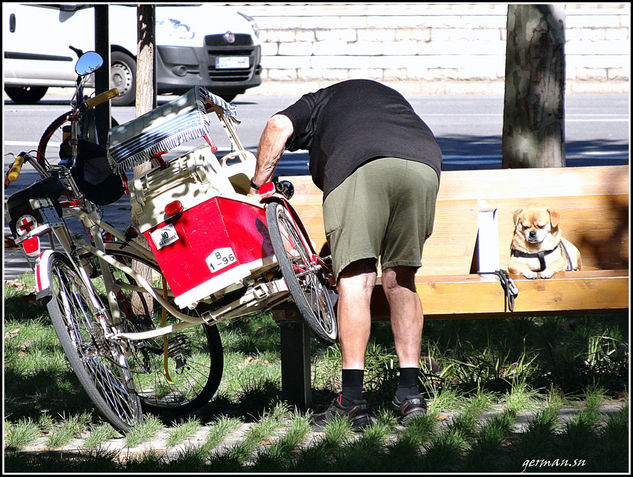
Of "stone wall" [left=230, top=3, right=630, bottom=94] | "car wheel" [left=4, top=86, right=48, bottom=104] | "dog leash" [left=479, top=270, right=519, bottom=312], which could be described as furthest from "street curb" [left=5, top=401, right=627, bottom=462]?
"stone wall" [left=230, top=3, right=630, bottom=94]

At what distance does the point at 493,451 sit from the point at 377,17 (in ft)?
53.6

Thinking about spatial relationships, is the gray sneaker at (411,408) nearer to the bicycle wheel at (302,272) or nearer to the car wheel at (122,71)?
the bicycle wheel at (302,272)

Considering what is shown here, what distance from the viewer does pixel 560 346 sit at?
5.06m

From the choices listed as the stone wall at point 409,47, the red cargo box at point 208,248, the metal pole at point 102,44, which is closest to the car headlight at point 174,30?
the stone wall at point 409,47

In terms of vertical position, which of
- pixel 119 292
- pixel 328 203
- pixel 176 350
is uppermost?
pixel 328 203

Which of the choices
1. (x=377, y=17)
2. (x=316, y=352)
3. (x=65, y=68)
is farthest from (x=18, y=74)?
(x=316, y=352)

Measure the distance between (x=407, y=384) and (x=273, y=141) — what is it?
1270mm

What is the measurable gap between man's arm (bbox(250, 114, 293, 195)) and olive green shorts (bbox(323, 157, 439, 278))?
312 mm

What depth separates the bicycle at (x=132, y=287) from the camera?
3.90 meters

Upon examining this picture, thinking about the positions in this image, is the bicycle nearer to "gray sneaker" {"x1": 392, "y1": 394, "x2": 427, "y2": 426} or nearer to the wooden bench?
"gray sneaker" {"x1": 392, "y1": 394, "x2": 427, "y2": 426}

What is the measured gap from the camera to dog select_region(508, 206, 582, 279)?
14.9ft

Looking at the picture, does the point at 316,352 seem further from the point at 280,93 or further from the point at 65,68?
the point at 280,93

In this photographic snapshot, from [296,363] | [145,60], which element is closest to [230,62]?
[145,60]

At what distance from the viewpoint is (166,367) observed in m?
4.40
